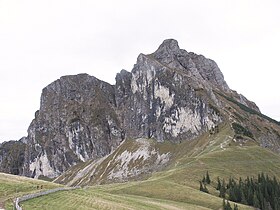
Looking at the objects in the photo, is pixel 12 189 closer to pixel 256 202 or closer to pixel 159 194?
pixel 159 194

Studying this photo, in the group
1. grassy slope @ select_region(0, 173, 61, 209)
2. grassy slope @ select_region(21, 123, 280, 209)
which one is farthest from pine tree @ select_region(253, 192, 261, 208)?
grassy slope @ select_region(0, 173, 61, 209)

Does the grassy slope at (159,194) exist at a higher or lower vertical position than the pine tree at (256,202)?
higher

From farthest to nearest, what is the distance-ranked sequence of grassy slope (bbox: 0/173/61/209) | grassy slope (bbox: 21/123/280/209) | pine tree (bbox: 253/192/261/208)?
pine tree (bbox: 253/192/261/208), grassy slope (bbox: 21/123/280/209), grassy slope (bbox: 0/173/61/209)

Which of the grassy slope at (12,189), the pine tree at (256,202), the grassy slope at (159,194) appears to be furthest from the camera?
the pine tree at (256,202)

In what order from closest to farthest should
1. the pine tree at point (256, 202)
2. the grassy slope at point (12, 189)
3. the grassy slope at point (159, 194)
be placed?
the grassy slope at point (12, 189) → the grassy slope at point (159, 194) → the pine tree at point (256, 202)

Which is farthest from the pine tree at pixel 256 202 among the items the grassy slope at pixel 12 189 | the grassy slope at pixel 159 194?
the grassy slope at pixel 12 189

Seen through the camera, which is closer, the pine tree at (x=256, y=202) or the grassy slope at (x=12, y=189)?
the grassy slope at (x=12, y=189)

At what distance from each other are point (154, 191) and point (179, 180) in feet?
78.5

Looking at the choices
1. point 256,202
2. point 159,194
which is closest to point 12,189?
point 159,194

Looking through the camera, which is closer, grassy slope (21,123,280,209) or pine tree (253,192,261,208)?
grassy slope (21,123,280,209)

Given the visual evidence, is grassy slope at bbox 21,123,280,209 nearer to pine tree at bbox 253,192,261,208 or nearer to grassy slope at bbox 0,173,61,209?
grassy slope at bbox 0,173,61,209

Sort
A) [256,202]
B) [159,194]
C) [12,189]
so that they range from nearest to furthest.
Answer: [12,189]
[159,194]
[256,202]

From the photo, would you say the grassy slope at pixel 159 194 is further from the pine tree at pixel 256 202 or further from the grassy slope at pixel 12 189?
the pine tree at pixel 256 202

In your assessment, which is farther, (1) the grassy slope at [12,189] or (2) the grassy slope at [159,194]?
(2) the grassy slope at [159,194]
